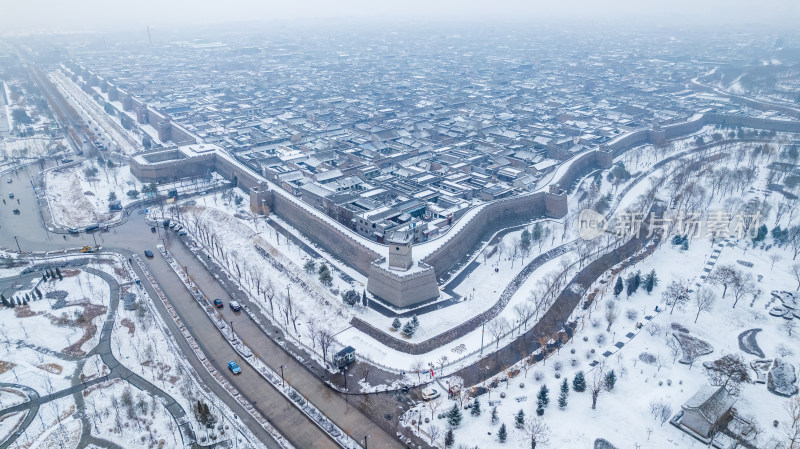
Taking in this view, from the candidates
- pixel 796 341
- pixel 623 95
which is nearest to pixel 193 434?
pixel 796 341

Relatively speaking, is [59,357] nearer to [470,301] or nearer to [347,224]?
[347,224]

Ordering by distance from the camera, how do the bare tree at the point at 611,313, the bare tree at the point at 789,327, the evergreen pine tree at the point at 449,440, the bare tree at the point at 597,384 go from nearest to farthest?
the evergreen pine tree at the point at 449,440 → the bare tree at the point at 597,384 → the bare tree at the point at 789,327 → the bare tree at the point at 611,313

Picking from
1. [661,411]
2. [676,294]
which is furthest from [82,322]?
[676,294]

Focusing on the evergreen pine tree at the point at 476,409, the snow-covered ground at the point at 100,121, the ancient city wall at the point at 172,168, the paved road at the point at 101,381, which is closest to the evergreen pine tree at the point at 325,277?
the paved road at the point at 101,381

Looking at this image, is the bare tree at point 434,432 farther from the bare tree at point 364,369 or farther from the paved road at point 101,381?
the paved road at point 101,381

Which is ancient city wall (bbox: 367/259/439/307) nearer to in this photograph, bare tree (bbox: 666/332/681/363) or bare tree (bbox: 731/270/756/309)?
bare tree (bbox: 666/332/681/363)
